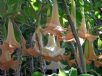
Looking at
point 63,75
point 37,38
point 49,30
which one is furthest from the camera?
point 37,38

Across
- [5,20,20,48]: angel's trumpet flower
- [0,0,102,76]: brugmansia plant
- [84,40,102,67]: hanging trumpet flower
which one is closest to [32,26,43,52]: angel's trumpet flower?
[0,0,102,76]: brugmansia plant

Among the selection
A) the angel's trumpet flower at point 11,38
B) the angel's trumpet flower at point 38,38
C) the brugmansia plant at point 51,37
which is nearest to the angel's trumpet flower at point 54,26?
the brugmansia plant at point 51,37

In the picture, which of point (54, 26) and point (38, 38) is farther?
point (38, 38)

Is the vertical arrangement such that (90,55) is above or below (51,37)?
below

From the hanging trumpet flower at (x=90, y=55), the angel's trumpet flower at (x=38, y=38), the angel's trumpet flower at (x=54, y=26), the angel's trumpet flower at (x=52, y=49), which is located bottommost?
the hanging trumpet flower at (x=90, y=55)

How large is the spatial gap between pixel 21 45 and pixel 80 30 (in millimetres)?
378

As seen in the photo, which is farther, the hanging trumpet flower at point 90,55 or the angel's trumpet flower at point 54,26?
the hanging trumpet flower at point 90,55

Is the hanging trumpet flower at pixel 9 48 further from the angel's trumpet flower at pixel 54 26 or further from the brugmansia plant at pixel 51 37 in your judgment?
the angel's trumpet flower at pixel 54 26

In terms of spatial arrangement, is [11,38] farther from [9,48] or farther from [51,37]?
[51,37]

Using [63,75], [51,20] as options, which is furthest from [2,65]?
[63,75]

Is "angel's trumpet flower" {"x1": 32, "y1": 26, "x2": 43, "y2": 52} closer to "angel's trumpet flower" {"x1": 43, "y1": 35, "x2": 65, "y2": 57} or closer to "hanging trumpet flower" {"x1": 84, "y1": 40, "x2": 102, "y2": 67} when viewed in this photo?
"angel's trumpet flower" {"x1": 43, "y1": 35, "x2": 65, "y2": 57}

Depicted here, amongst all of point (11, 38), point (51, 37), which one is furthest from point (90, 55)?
point (11, 38)

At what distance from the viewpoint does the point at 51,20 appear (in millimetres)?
1879

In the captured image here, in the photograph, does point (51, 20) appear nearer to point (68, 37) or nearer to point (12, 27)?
point (68, 37)
